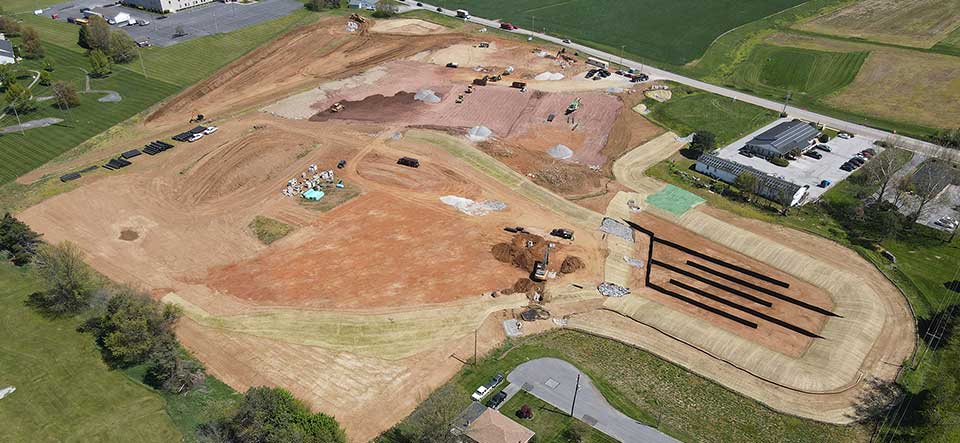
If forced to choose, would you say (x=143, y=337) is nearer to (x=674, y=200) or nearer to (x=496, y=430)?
(x=496, y=430)

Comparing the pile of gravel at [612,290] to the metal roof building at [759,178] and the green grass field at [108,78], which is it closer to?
the metal roof building at [759,178]

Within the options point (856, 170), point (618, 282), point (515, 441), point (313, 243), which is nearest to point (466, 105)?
point (313, 243)

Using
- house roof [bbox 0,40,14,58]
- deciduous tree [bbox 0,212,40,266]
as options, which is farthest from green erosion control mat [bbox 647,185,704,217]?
house roof [bbox 0,40,14,58]

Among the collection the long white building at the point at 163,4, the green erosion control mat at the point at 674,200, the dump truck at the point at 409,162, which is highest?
the long white building at the point at 163,4

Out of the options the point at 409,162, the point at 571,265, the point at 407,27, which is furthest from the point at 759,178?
the point at 407,27

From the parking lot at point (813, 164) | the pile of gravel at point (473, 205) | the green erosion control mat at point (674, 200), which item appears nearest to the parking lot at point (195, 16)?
the pile of gravel at point (473, 205)

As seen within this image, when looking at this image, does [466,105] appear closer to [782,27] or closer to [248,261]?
[248,261]
